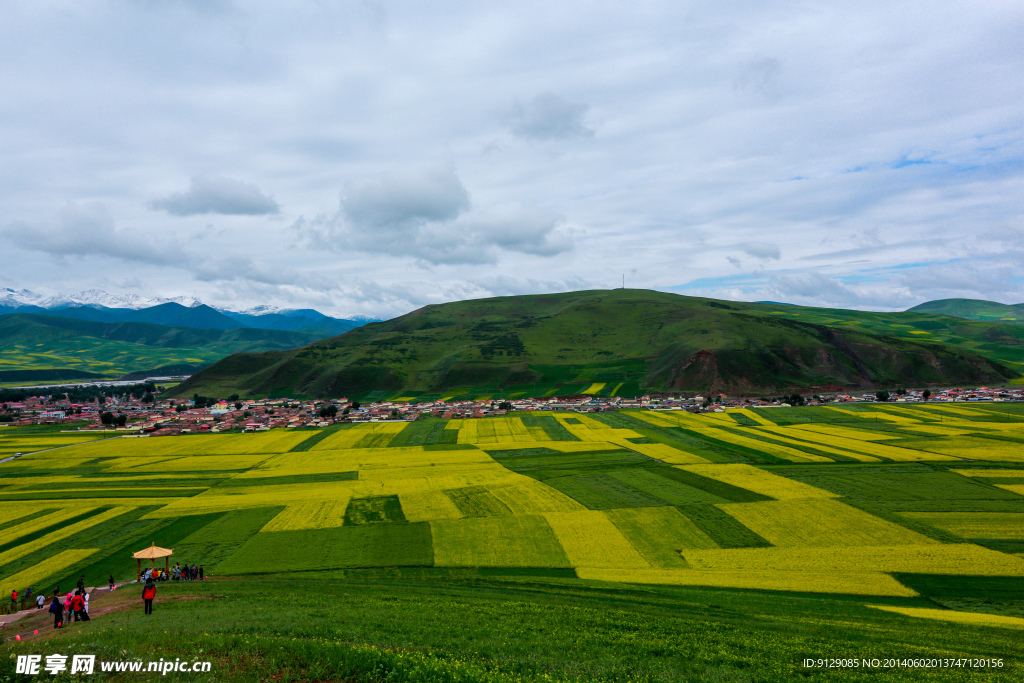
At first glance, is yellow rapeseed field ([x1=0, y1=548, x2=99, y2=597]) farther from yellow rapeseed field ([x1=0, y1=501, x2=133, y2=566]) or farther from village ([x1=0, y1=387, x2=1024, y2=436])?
village ([x1=0, y1=387, x2=1024, y2=436])

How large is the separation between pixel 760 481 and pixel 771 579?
109 feet

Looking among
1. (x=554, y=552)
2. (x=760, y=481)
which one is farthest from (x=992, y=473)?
(x=554, y=552)

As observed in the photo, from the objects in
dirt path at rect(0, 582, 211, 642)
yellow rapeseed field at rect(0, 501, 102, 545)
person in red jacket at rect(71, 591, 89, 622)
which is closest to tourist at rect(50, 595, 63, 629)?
dirt path at rect(0, 582, 211, 642)

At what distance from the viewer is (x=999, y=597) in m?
36.5

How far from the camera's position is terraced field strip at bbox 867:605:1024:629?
3100cm

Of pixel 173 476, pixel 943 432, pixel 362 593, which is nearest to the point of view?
pixel 362 593

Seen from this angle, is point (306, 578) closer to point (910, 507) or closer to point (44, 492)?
point (44, 492)

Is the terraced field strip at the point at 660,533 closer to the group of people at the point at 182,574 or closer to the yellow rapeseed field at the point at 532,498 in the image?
the yellow rapeseed field at the point at 532,498

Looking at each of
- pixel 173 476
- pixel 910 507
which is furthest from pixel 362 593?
pixel 173 476

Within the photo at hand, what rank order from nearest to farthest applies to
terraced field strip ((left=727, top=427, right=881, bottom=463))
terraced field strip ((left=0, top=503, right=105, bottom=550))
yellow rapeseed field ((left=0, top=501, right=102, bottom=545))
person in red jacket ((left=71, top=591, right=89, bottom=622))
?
1. person in red jacket ((left=71, top=591, right=89, bottom=622))
2. terraced field strip ((left=0, top=503, right=105, bottom=550))
3. yellow rapeseed field ((left=0, top=501, right=102, bottom=545))
4. terraced field strip ((left=727, top=427, right=881, bottom=463))

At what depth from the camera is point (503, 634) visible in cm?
2589

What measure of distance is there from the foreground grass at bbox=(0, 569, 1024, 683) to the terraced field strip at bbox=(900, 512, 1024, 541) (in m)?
19.0

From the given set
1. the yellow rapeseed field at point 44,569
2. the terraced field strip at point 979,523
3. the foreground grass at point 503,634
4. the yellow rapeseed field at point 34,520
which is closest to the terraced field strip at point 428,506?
the foreground grass at point 503,634

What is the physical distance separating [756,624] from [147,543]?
5680 cm
